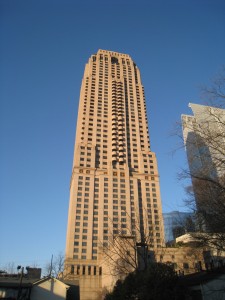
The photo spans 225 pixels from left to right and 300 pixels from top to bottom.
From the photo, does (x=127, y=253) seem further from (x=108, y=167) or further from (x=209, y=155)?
(x=108, y=167)

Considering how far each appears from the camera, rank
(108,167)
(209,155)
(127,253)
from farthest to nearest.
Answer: (108,167) < (127,253) < (209,155)

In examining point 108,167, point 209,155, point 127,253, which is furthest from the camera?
point 108,167

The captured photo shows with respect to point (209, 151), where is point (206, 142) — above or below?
above

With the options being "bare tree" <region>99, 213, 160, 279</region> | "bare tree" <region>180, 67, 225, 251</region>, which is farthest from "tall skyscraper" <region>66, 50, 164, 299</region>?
"bare tree" <region>180, 67, 225, 251</region>

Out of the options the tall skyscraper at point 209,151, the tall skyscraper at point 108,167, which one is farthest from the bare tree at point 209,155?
the tall skyscraper at point 108,167

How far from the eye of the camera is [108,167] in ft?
348

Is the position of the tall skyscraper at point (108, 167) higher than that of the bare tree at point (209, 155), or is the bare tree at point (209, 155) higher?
the tall skyscraper at point (108, 167)

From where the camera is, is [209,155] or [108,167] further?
[108,167]

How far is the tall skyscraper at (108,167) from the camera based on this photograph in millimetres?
85938

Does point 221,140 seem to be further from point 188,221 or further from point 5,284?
point 5,284

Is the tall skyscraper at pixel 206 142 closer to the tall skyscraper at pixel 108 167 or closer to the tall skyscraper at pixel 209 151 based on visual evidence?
the tall skyscraper at pixel 209 151

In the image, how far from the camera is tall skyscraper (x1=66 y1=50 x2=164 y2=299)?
85.9m

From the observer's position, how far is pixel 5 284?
31.3 metres

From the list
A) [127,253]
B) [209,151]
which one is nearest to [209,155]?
[209,151]
